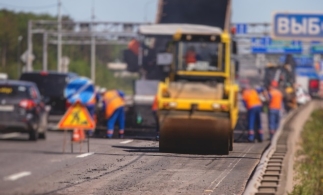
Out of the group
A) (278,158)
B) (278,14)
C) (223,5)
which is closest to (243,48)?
(278,14)

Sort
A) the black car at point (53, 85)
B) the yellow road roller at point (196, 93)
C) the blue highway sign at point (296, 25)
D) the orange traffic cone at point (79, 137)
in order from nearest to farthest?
1. the yellow road roller at point (196, 93)
2. the orange traffic cone at point (79, 137)
3. the black car at point (53, 85)
4. the blue highway sign at point (296, 25)

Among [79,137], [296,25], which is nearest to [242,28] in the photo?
[296,25]

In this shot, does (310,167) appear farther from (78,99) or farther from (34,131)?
(34,131)

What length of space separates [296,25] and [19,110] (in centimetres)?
1304

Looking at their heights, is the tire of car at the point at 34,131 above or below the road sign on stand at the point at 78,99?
below

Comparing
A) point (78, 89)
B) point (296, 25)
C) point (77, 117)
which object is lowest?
point (77, 117)

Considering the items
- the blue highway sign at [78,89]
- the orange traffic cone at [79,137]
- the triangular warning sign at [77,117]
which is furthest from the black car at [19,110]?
the orange traffic cone at [79,137]

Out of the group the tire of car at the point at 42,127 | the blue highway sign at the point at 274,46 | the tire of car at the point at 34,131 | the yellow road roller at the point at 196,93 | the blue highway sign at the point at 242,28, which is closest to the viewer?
the yellow road roller at the point at 196,93

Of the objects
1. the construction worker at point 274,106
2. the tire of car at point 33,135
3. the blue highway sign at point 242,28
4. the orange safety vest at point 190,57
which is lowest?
the tire of car at point 33,135

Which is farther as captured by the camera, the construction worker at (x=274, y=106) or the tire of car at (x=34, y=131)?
the construction worker at (x=274, y=106)

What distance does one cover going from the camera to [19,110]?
76.6 ft

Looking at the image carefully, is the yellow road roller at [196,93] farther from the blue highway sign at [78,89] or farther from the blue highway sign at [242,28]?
the blue highway sign at [242,28]

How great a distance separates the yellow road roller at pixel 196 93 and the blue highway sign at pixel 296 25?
18.5 ft

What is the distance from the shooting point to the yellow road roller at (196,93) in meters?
5.72
